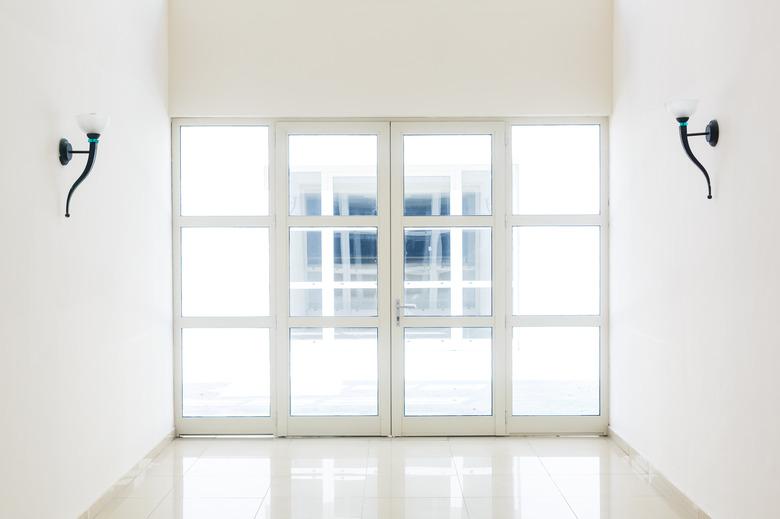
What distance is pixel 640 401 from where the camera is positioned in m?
4.50

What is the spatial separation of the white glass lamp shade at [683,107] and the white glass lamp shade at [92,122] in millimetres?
2719

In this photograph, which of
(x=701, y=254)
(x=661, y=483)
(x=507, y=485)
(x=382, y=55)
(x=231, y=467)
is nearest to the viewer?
(x=701, y=254)

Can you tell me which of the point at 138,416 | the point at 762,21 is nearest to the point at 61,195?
the point at 138,416

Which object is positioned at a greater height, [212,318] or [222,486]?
[212,318]

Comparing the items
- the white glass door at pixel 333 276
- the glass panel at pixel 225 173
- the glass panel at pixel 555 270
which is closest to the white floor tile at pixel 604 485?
the glass panel at pixel 555 270

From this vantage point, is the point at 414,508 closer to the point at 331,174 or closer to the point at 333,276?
the point at 333,276

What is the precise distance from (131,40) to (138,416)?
7.51 ft

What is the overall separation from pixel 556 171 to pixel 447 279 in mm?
1118

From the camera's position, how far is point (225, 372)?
5.26m

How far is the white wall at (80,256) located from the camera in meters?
2.96

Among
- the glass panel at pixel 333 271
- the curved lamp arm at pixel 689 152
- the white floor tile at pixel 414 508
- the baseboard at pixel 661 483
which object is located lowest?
the white floor tile at pixel 414 508

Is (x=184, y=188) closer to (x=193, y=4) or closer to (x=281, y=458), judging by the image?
(x=193, y=4)

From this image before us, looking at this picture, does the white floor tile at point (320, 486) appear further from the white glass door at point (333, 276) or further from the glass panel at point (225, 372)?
the glass panel at point (225, 372)

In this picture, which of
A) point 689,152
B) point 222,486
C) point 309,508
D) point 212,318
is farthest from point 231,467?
point 689,152
